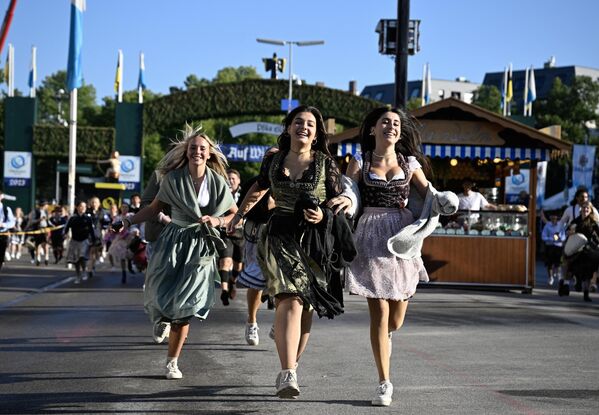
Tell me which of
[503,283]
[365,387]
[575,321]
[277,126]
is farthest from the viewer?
[277,126]

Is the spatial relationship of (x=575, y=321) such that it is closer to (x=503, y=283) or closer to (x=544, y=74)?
(x=503, y=283)

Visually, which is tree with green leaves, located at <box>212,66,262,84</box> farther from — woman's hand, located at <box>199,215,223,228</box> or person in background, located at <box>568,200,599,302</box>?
woman's hand, located at <box>199,215,223,228</box>

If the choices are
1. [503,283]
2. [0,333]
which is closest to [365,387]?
[0,333]

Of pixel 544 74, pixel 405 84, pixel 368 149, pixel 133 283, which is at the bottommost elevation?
pixel 133 283

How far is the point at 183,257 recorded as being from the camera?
838 centimetres

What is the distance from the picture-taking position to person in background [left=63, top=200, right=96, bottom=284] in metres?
22.6

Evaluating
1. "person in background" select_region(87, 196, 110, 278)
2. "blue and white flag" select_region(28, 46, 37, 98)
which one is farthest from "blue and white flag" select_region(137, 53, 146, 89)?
"person in background" select_region(87, 196, 110, 278)

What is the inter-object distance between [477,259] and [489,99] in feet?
299

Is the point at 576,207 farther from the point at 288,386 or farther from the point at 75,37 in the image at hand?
the point at 75,37

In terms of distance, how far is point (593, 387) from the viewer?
7.94 m

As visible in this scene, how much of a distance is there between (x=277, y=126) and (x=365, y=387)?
167 ft

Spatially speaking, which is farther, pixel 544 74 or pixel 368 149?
pixel 544 74

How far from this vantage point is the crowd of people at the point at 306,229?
7113 millimetres

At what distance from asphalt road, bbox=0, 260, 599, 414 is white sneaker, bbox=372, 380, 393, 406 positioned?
0.10 meters
